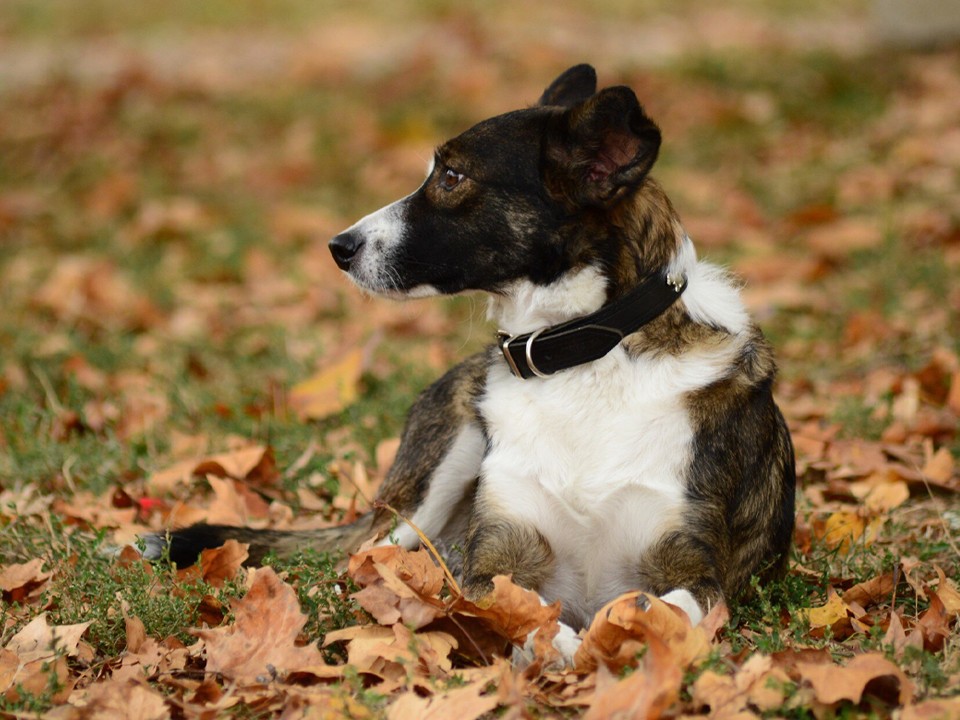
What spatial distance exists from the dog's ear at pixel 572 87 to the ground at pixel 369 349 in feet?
2.44

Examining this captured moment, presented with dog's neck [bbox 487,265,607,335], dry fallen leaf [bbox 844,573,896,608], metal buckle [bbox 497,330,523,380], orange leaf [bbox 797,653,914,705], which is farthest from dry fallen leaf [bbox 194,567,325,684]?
dry fallen leaf [bbox 844,573,896,608]

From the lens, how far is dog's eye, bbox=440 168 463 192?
135 inches

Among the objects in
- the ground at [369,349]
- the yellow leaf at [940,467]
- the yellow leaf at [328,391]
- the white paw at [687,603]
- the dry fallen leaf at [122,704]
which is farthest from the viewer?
the yellow leaf at [328,391]

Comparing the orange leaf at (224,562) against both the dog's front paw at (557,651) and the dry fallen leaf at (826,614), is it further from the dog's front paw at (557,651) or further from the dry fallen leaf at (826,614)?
the dry fallen leaf at (826,614)

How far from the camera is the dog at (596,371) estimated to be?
313 cm

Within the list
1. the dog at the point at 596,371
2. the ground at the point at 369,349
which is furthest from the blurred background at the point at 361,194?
the dog at the point at 596,371

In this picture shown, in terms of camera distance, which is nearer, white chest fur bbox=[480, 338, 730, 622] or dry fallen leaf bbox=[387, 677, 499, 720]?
dry fallen leaf bbox=[387, 677, 499, 720]

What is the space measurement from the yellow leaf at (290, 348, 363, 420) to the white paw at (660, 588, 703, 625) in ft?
8.02

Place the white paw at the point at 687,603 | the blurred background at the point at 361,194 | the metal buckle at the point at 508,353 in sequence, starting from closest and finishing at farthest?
the white paw at the point at 687,603 < the metal buckle at the point at 508,353 < the blurred background at the point at 361,194

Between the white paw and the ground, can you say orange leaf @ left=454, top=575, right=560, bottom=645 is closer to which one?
the ground

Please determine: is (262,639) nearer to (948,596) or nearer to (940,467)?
(948,596)

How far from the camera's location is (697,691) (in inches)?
102

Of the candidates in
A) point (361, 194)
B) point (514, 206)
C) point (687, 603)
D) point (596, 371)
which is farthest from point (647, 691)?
point (361, 194)

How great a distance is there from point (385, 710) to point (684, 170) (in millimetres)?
7429
